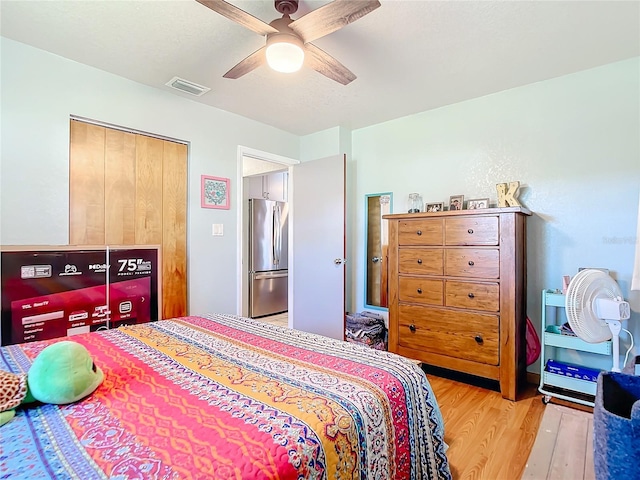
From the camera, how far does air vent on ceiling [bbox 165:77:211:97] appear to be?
257 centimetres

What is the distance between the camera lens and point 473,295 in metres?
2.52

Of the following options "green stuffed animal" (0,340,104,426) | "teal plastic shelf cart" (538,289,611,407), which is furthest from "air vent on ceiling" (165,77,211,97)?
"teal plastic shelf cart" (538,289,611,407)

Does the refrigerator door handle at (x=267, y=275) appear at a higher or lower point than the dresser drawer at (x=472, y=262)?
lower

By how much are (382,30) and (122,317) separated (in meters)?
2.67

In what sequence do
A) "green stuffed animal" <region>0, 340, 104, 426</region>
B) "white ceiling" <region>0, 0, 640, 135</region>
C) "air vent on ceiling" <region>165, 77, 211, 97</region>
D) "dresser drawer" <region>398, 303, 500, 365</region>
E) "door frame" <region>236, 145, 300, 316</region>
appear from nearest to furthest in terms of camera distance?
"green stuffed animal" <region>0, 340, 104, 426</region>
"white ceiling" <region>0, 0, 640, 135</region>
"dresser drawer" <region>398, 303, 500, 365</region>
"air vent on ceiling" <region>165, 77, 211, 97</region>
"door frame" <region>236, 145, 300, 316</region>

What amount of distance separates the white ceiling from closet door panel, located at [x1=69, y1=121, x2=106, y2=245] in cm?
51

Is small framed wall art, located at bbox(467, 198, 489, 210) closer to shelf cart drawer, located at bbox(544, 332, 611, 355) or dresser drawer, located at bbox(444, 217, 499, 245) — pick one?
dresser drawer, located at bbox(444, 217, 499, 245)

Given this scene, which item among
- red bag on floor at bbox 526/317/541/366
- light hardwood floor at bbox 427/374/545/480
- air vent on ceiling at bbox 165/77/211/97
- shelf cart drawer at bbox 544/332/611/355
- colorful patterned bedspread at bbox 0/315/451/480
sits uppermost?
air vent on ceiling at bbox 165/77/211/97

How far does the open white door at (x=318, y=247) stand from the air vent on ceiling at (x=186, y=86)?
133 cm

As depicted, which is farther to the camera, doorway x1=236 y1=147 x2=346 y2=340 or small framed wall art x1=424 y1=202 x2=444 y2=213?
doorway x1=236 y1=147 x2=346 y2=340

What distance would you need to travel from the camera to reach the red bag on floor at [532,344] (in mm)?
2641

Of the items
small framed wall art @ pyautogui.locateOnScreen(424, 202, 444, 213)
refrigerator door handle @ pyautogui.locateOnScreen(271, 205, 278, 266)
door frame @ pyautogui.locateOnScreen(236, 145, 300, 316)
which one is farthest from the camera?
refrigerator door handle @ pyautogui.locateOnScreen(271, 205, 278, 266)

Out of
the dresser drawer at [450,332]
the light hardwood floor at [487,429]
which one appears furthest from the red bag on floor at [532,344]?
the dresser drawer at [450,332]

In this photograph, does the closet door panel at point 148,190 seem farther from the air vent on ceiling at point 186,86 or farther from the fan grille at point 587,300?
the fan grille at point 587,300
